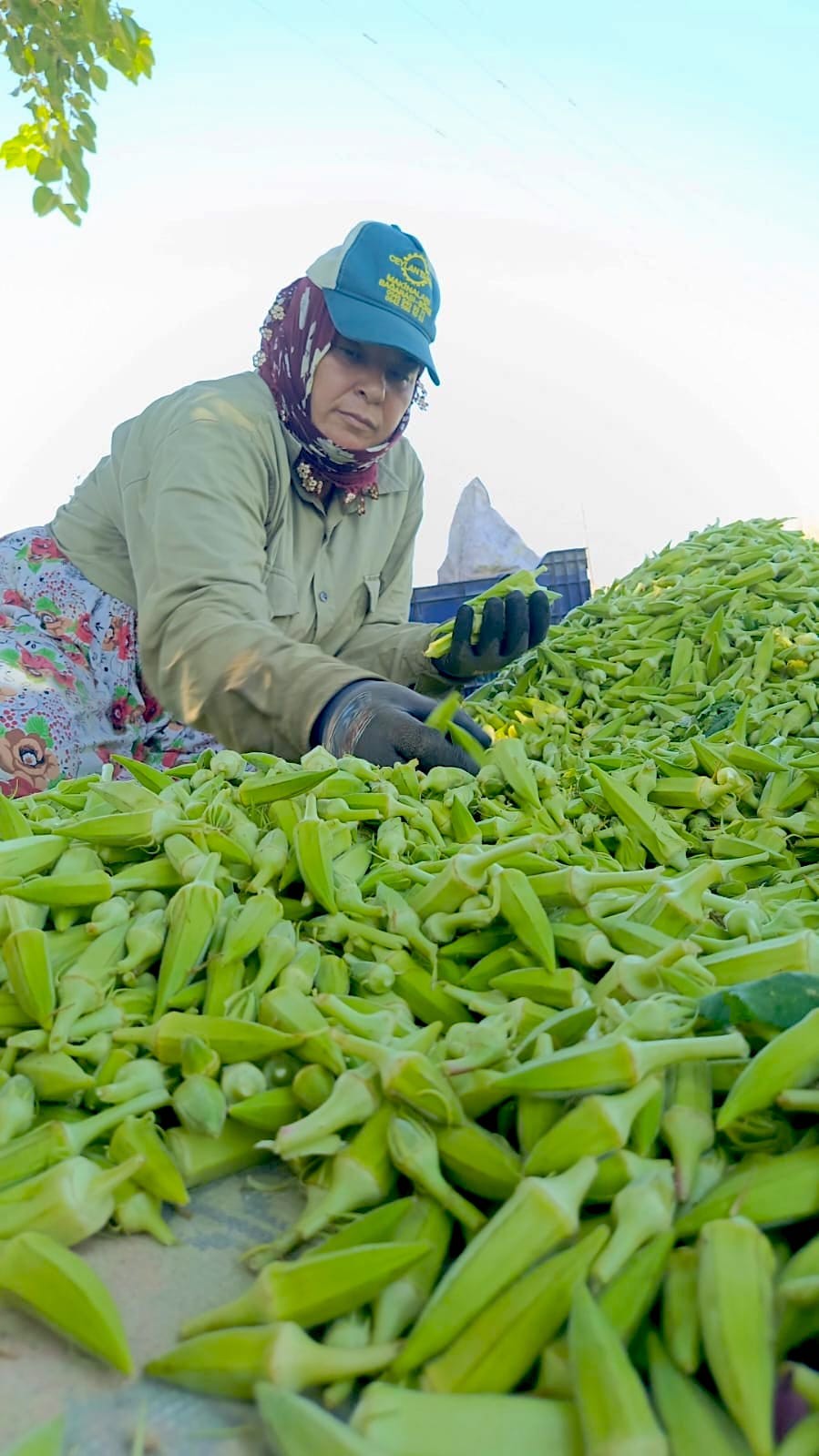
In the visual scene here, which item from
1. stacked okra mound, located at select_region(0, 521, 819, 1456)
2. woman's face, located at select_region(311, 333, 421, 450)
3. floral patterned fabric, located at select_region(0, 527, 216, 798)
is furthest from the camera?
woman's face, located at select_region(311, 333, 421, 450)

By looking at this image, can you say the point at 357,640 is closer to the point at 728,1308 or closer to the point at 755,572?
the point at 755,572

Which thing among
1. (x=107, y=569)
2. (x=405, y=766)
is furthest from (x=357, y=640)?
(x=405, y=766)

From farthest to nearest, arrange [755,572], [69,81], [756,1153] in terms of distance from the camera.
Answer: [69,81] < [755,572] < [756,1153]

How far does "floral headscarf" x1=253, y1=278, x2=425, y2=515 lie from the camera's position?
3.20 m

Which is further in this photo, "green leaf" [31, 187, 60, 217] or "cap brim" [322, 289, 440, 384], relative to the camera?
"green leaf" [31, 187, 60, 217]

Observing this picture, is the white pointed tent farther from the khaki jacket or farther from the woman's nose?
the woman's nose

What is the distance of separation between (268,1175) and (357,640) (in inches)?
114

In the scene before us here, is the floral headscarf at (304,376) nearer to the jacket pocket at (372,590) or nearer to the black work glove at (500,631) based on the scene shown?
the jacket pocket at (372,590)

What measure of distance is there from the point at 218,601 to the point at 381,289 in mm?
1142

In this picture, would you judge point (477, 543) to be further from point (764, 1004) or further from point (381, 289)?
point (764, 1004)

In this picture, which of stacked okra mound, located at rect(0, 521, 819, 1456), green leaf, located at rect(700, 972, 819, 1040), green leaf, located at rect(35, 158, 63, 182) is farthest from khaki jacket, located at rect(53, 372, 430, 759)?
green leaf, located at rect(700, 972, 819, 1040)

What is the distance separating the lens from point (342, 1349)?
0.74m

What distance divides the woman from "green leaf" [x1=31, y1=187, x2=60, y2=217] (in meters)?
1.24

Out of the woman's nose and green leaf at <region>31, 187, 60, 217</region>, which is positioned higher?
green leaf at <region>31, 187, 60, 217</region>
